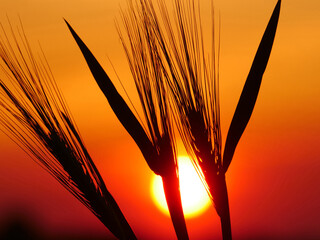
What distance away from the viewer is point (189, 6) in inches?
25.7

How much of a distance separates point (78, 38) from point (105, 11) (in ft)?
0.53

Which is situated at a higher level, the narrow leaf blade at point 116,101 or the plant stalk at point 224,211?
the narrow leaf blade at point 116,101

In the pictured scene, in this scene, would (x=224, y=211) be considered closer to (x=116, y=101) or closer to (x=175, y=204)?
(x=175, y=204)

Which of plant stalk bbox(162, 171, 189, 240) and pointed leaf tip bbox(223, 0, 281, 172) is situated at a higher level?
pointed leaf tip bbox(223, 0, 281, 172)

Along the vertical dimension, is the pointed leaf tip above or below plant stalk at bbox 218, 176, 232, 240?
above

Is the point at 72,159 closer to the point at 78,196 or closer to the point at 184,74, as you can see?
the point at 78,196

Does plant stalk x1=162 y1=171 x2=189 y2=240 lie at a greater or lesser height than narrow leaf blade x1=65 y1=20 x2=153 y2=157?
lesser

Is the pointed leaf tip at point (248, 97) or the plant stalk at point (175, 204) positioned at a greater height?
the pointed leaf tip at point (248, 97)

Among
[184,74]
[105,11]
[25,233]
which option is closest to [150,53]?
[184,74]

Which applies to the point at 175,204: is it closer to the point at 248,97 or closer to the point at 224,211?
the point at 224,211

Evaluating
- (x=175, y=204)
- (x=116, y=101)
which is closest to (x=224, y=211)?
(x=175, y=204)

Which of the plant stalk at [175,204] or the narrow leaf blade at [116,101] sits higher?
the narrow leaf blade at [116,101]

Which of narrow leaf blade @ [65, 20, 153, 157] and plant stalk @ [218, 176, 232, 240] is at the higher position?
narrow leaf blade @ [65, 20, 153, 157]

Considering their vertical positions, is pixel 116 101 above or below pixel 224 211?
above
